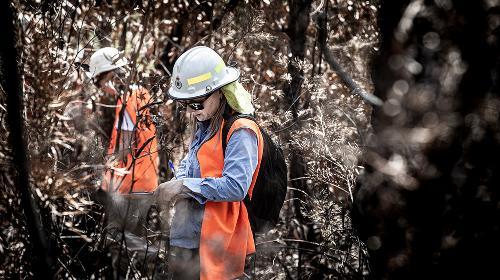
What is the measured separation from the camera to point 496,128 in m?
1.79

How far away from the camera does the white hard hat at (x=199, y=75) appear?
3.11 meters

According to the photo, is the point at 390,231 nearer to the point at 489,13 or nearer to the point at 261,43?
the point at 489,13

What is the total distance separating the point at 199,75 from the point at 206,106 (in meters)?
0.17

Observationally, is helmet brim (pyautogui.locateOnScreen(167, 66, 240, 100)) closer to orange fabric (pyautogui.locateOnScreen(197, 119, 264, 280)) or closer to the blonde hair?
the blonde hair

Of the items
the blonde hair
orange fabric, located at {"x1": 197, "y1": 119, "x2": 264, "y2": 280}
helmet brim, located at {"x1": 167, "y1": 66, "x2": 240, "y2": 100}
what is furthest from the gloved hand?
helmet brim, located at {"x1": 167, "y1": 66, "x2": 240, "y2": 100}

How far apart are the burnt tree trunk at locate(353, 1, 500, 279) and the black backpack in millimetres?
1111

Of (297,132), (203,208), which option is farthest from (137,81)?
(203,208)

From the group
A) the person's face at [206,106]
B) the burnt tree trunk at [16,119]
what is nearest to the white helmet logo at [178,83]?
the person's face at [206,106]

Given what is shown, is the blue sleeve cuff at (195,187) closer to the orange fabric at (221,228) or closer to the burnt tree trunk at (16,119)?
the orange fabric at (221,228)

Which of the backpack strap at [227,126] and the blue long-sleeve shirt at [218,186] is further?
the backpack strap at [227,126]

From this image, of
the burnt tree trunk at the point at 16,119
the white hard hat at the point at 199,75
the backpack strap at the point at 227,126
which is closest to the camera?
the burnt tree trunk at the point at 16,119

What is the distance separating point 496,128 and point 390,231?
0.46m

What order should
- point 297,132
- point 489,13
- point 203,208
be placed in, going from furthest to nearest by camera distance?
point 297,132, point 203,208, point 489,13

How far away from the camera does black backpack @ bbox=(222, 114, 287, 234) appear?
3.09m
